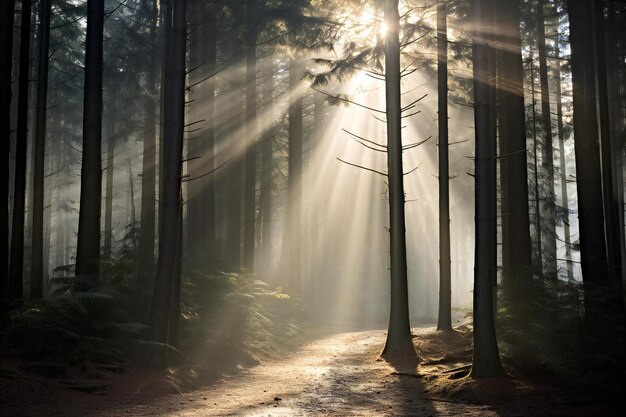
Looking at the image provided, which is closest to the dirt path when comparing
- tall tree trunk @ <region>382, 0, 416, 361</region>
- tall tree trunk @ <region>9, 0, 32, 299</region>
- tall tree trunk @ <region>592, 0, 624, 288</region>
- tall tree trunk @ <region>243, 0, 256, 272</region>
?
tall tree trunk @ <region>382, 0, 416, 361</region>

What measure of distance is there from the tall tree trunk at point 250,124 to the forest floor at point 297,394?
10.5m

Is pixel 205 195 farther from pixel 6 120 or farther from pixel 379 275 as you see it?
pixel 379 275

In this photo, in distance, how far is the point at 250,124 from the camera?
23250 mm

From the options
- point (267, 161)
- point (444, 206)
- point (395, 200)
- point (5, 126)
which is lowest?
point (395, 200)

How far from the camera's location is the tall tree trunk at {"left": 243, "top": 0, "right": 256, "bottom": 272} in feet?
68.3

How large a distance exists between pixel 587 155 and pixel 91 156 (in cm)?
1071


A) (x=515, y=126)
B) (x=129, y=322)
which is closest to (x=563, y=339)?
(x=515, y=126)

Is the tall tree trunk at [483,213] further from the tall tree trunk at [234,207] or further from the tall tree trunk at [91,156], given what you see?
the tall tree trunk at [234,207]

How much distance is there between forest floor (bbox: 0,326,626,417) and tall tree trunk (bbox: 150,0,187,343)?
51.2 inches

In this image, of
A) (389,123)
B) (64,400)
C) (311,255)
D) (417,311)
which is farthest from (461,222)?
(64,400)

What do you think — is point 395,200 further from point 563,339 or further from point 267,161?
point 267,161

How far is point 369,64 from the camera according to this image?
→ 17844 millimetres

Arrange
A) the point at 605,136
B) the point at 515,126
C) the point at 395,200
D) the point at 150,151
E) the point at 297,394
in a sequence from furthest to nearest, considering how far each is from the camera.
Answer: the point at 150,151
the point at 605,136
the point at 515,126
the point at 395,200
the point at 297,394

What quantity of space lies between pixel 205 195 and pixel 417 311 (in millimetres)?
33901
